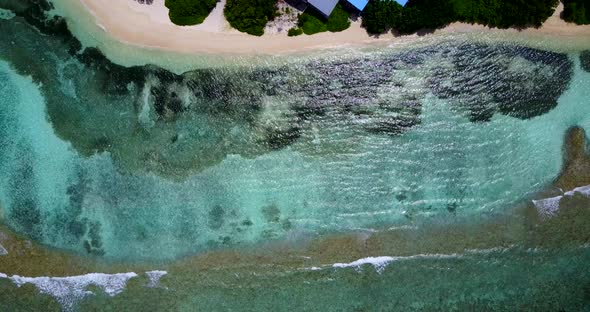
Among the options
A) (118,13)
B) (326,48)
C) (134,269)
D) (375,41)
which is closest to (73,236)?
(134,269)

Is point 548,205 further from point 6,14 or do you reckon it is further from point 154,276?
point 6,14

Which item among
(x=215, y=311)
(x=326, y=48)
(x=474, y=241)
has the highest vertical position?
(x=326, y=48)

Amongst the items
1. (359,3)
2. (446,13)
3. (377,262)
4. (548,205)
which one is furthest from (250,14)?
(548,205)

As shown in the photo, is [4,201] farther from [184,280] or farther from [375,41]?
[375,41]

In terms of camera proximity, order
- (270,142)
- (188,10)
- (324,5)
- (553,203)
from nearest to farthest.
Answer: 1. (324,5)
2. (188,10)
3. (553,203)
4. (270,142)

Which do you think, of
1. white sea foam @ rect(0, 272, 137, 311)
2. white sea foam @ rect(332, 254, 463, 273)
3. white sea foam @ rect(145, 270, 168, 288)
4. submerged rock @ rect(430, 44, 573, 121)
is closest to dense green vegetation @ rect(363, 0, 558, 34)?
submerged rock @ rect(430, 44, 573, 121)

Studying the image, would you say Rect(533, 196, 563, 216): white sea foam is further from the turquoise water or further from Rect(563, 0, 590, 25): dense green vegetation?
Rect(563, 0, 590, 25): dense green vegetation

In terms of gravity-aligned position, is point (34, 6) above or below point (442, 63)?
below

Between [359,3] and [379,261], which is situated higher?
[359,3]
